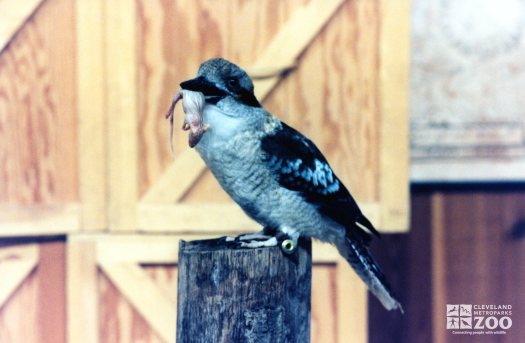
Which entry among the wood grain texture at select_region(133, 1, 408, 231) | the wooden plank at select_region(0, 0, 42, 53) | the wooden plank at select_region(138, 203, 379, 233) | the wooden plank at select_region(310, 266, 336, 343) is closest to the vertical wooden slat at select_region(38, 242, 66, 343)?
the wooden plank at select_region(138, 203, 379, 233)

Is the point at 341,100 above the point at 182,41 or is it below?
below

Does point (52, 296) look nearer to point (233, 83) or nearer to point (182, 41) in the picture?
point (182, 41)

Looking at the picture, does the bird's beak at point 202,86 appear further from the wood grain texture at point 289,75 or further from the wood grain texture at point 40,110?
the wood grain texture at point 40,110

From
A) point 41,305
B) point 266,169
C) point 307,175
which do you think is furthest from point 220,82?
point 41,305

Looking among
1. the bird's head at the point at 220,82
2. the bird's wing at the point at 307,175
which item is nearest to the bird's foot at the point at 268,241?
the bird's wing at the point at 307,175

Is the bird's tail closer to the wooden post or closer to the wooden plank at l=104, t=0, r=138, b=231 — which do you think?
the wooden post

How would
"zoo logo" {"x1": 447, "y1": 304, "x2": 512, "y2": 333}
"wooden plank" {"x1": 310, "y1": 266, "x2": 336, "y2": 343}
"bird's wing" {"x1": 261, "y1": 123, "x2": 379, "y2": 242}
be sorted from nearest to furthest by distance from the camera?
1. "bird's wing" {"x1": 261, "y1": 123, "x2": 379, "y2": 242}
2. "zoo logo" {"x1": 447, "y1": 304, "x2": 512, "y2": 333}
3. "wooden plank" {"x1": 310, "y1": 266, "x2": 336, "y2": 343}
